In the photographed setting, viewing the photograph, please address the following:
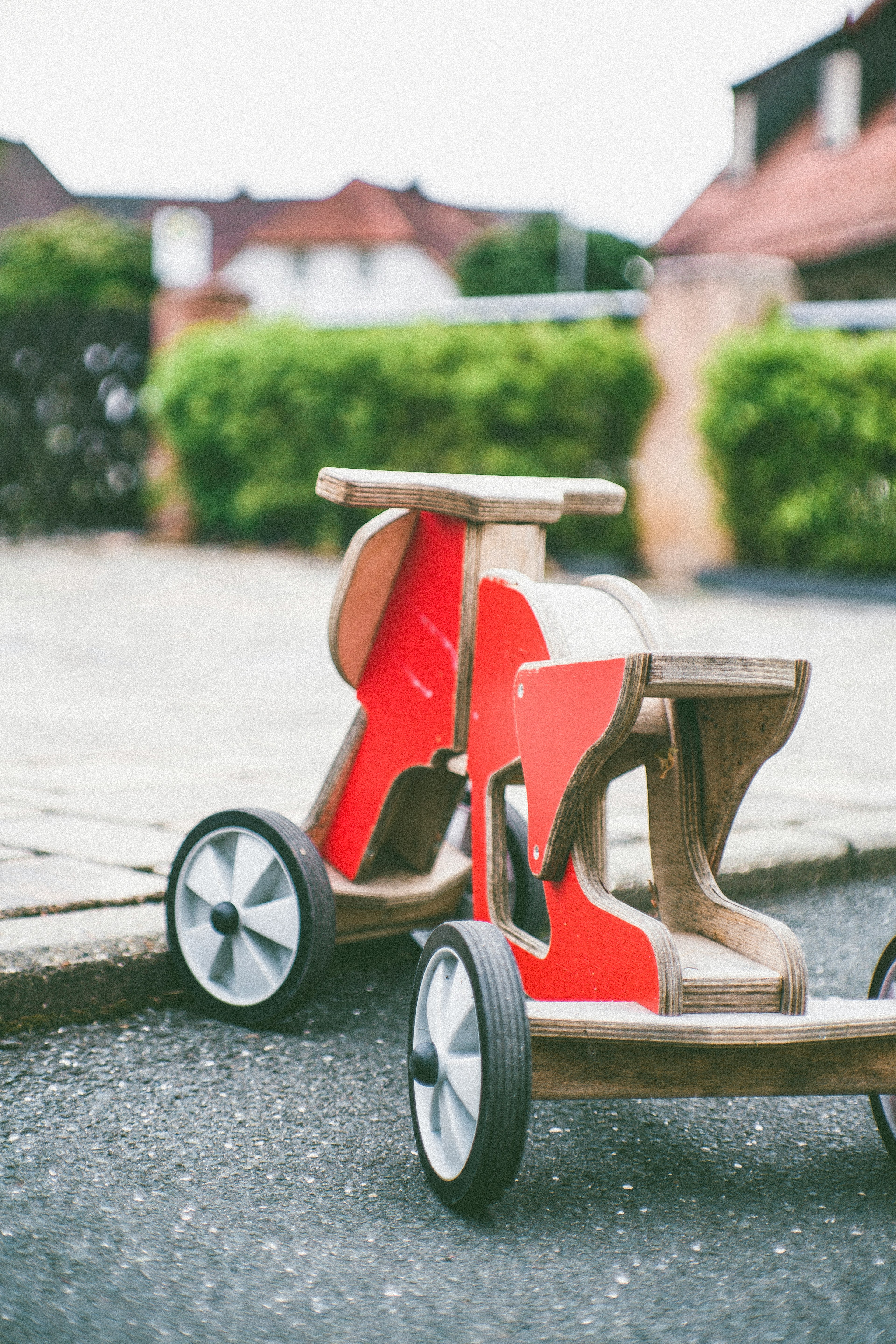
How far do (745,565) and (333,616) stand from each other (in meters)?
8.88

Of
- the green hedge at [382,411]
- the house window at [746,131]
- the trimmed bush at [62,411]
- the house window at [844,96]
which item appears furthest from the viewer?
the house window at [746,131]

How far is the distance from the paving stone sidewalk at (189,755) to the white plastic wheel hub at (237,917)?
15cm

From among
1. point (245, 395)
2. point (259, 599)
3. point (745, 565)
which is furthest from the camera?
point (245, 395)

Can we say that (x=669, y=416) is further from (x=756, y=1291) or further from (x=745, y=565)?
(x=756, y=1291)

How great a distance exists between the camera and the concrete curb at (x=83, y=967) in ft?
8.93

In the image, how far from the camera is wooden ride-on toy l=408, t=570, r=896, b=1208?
6.62 ft

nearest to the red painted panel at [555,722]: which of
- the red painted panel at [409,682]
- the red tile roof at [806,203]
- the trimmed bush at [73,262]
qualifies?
the red painted panel at [409,682]

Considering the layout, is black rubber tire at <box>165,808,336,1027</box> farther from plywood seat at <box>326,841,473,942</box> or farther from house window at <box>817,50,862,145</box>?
house window at <box>817,50,862,145</box>

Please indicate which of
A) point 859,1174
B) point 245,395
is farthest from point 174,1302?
point 245,395

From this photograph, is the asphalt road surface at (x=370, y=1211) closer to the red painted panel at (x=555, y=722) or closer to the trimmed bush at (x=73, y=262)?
the red painted panel at (x=555, y=722)

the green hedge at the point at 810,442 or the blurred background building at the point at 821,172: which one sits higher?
the blurred background building at the point at 821,172

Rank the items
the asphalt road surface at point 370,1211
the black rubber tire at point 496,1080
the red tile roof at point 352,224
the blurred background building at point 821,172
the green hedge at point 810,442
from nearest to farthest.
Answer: the asphalt road surface at point 370,1211 → the black rubber tire at point 496,1080 → the green hedge at point 810,442 → the blurred background building at point 821,172 → the red tile roof at point 352,224

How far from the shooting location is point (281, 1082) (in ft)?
8.37

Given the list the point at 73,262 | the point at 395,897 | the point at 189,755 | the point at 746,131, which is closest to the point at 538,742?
the point at 395,897
